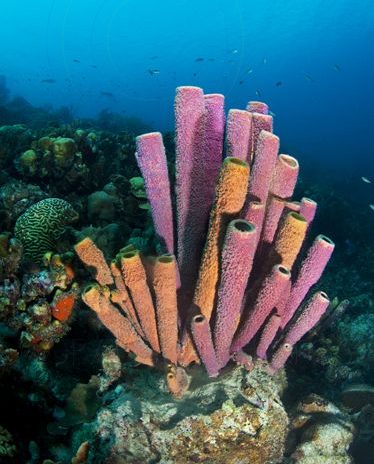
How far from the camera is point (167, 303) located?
7.00ft

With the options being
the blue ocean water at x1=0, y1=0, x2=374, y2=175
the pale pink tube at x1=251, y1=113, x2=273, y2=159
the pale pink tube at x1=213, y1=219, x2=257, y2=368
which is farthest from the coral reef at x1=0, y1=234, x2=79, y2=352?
the blue ocean water at x1=0, y1=0, x2=374, y2=175

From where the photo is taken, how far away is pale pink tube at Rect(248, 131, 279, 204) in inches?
81.4

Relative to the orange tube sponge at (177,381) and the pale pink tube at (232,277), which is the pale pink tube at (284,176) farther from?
the orange tube sponge at (177,381)

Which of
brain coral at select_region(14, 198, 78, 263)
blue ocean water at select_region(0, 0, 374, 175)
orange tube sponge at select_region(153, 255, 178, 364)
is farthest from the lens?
blue ocean water at select_region(0, 0, 374, 175)

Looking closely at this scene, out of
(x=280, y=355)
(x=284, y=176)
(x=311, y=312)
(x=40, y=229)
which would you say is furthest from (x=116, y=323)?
(x=40, y=229)

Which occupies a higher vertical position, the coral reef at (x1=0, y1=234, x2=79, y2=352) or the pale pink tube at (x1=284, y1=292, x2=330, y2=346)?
the pale pink tube at (x1=284, y1=292, x2=330, y2=346)

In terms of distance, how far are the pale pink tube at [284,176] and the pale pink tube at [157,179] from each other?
718mm

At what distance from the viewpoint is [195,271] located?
2.54 m

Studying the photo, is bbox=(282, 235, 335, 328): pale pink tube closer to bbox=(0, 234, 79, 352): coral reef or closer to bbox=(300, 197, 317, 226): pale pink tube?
bbox=(300, 197, 317, 226): pale pink tube

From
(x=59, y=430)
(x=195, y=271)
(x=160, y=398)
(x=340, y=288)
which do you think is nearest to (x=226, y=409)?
(x=160, y=398)

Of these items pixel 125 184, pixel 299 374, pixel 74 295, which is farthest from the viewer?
pixel 125 184

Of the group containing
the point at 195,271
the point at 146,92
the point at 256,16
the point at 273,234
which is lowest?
the point at 146,92

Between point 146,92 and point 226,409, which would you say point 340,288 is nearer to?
point 226,409

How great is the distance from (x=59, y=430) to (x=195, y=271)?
131 cm
